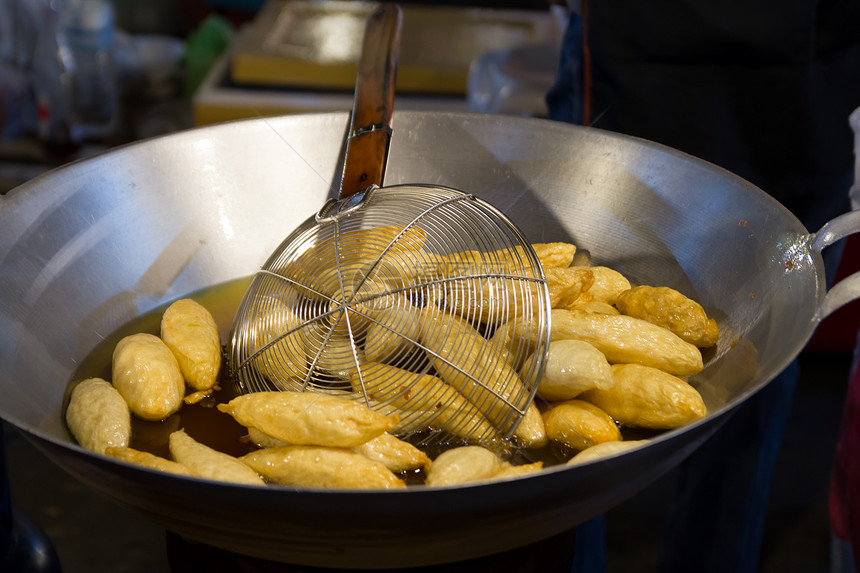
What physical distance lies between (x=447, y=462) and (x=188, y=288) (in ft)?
1.45

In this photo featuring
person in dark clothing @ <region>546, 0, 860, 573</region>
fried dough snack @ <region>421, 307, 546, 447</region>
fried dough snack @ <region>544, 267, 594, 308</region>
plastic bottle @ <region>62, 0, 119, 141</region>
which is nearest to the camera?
fried dough snack @ <region>421, 307, 546, 447</region>

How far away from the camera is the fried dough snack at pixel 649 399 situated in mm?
696

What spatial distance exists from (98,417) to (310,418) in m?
0.20

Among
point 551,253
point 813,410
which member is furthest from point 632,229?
point 813,410

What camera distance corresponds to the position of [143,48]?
9.09 feet

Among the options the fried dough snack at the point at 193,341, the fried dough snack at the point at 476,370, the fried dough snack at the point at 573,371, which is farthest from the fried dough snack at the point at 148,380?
the fried dough snack at the point at 573,371

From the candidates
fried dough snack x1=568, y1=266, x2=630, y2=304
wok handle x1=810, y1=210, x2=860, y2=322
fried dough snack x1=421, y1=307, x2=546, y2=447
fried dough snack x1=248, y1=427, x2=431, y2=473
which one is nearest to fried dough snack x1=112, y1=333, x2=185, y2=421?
fried dough snack x1=248, y1=427, x2=431, y2=473

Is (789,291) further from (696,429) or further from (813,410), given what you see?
(813,410)

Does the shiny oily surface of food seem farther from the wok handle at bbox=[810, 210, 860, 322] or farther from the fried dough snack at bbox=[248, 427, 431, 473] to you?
the wok handle at bbox=[810, 210, 860, 322]

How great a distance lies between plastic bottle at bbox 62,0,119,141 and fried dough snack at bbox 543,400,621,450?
2.06 metres

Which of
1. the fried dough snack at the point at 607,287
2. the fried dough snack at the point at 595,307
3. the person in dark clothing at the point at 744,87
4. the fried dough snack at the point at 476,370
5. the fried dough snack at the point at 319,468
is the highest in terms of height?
the person in dark clothing at the point at 744,87

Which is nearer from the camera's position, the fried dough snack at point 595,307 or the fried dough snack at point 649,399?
the fried dough snack at point 649,399

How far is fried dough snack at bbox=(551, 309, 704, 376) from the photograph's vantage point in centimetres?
77

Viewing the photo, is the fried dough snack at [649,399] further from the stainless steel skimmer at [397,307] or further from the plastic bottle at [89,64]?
the plastic bottle at [89,64]
